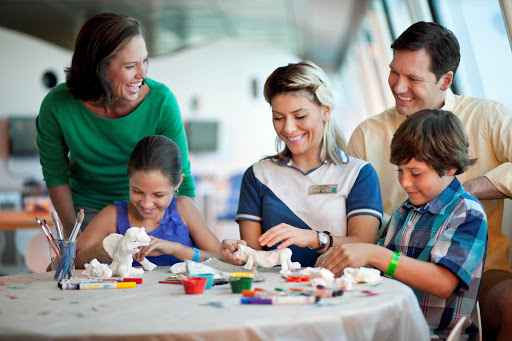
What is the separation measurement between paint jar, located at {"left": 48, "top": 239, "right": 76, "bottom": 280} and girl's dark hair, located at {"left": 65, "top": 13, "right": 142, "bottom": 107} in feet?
3.14

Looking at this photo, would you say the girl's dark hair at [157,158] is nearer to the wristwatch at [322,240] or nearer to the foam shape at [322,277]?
the wristwatch at [322,240]

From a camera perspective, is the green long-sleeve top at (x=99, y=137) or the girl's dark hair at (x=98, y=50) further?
the green long-sleeve top at (x=99, y=137)

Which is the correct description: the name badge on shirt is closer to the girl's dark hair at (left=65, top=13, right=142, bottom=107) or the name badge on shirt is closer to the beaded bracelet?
the beaded bracelet

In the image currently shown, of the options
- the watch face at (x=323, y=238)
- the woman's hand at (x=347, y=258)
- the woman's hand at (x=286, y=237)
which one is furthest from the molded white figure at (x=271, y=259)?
the watch face at (x=323, y=238)

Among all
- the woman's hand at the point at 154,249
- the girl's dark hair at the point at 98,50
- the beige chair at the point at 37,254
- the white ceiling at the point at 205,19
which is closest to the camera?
the woman's hand at the point at 154,249

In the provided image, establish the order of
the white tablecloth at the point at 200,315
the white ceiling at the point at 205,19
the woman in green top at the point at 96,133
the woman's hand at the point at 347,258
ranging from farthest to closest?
the white ceiling at the point at 205,19, the woman in green top at the point at 96,133, the woman's hand at the point at 347,258, the white tablecloth at the point at 200,315

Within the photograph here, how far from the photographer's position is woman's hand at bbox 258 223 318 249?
1.80 m

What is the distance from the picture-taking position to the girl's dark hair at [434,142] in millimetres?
1812

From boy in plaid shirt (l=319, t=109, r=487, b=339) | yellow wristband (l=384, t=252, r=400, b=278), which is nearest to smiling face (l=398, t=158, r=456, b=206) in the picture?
boy in plaid shirt (l=319, t=109, r=487, b=339)

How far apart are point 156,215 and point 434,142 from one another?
107 cm

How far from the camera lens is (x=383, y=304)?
1272 mm

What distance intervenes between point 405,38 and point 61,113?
1.52 m

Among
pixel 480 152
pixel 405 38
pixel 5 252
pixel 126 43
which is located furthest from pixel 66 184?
pixel 5 252

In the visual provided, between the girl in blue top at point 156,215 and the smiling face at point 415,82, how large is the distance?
0.97 metres
